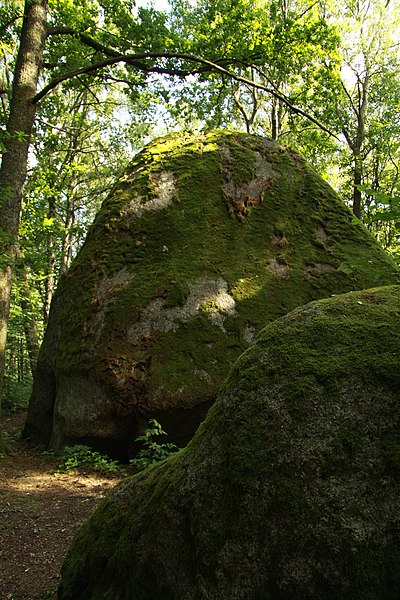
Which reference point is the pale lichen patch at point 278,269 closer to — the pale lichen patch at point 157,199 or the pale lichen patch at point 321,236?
the pale lichen patch at point 321,236

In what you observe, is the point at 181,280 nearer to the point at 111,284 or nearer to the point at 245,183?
the point at 111,284

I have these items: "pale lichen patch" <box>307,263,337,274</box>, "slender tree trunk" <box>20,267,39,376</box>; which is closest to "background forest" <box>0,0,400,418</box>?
"slender tree trunk" <box>20,267,39,376</box>

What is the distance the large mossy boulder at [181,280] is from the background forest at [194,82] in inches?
50.2

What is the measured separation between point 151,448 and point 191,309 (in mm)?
2297

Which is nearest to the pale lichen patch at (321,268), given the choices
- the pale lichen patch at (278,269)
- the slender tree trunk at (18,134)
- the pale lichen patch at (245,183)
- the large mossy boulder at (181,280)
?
the large mossy boulder at (181,280)

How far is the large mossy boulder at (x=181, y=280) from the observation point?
6.80m

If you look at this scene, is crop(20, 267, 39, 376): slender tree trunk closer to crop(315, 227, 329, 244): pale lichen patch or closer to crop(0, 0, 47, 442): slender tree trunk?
crop(0, 0, 47, 442): slender tree trunk

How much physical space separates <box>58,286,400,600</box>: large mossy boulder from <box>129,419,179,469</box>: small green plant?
340cm

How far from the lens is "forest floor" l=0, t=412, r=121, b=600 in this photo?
3668 millimetres

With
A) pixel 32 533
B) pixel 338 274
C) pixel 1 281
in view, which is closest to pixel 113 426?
pixel 32 533

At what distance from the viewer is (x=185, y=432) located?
680 centimetres

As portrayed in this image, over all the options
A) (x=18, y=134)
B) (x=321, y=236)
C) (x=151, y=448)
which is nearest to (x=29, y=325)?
(x=18, y=134)

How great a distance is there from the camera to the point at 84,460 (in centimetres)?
669

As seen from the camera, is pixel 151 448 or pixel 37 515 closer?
pixel 37 515
